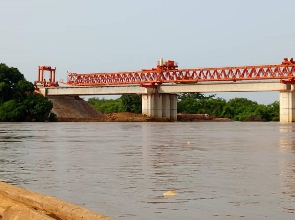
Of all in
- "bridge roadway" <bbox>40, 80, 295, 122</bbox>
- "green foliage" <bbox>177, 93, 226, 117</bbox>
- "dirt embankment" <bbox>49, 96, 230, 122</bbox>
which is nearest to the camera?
"bridge roadway" <bbox>40, 80, 295, 122</bbox>

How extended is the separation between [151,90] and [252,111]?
46.0 metres

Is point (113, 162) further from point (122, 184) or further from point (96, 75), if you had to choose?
point (96, 75)

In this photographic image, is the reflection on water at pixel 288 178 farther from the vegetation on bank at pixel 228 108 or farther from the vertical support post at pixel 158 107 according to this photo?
the vegetation on bank at pixel 228 108

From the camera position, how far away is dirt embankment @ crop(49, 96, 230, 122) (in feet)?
302

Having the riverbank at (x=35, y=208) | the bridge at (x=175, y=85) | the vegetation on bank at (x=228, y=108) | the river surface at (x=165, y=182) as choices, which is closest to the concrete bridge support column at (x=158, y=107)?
the bridge at (x=175, y=85)

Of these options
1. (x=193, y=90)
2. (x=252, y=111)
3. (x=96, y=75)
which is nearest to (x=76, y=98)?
(x=96, y=75)

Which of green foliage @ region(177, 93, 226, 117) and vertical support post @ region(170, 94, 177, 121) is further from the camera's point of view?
green foliage @ region(177, 93, 226, 117)

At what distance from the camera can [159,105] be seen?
9500 cm

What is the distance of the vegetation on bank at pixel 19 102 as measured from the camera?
264 ft

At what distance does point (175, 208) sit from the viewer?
24.5 ft

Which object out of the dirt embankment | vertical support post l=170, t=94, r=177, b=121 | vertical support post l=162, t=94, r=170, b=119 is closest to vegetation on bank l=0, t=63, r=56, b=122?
the dirt embankment

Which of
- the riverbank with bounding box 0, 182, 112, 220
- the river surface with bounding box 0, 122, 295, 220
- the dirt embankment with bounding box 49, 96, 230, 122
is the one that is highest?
the dirt embankment with bounding box 49, 96, 230, 122

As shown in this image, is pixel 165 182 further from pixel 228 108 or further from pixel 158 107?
pixel 228 108

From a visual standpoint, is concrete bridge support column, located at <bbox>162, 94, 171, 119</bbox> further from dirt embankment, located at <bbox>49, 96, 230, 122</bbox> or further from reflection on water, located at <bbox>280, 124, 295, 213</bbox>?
reflection on water, located at <bbox>280, 124, 295, 213</bbox>
